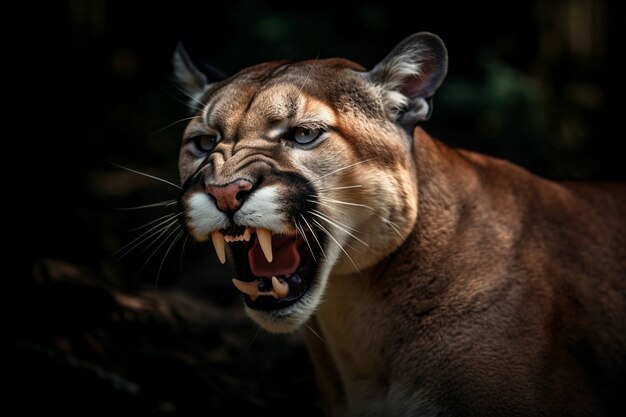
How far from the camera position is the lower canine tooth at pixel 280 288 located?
9.26 ft

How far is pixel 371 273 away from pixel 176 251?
3.59 m

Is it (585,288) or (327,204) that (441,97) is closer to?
(585,288)

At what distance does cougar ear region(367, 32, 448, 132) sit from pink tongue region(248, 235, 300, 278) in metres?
0.72

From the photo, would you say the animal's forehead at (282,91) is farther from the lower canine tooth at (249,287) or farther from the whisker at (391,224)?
the lower canine tooth at (249,287)

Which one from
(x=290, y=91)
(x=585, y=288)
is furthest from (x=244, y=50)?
(x=585, y=288)

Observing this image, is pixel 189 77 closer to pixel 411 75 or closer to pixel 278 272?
pixel 411 75

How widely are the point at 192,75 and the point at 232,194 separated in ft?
4.06

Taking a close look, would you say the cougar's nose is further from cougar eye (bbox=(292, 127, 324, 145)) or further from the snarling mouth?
cougar eye (bbox=(292, 127, 324, 145))

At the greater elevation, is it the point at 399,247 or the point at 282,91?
the point at 282,91

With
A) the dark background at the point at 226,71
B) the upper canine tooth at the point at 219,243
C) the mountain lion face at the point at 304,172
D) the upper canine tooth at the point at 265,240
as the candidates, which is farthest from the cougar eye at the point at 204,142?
the dark background at the point at 226,71

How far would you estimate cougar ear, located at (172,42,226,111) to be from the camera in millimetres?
3609

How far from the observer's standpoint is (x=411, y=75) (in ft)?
10.3

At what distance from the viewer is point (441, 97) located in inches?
249

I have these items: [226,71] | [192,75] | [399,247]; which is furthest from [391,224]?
[226,71]
